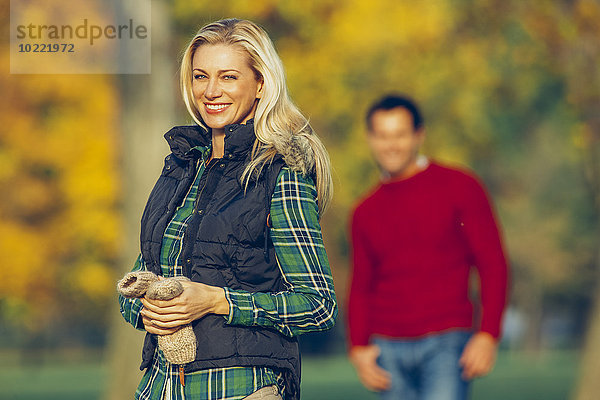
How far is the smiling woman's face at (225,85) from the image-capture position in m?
3.86

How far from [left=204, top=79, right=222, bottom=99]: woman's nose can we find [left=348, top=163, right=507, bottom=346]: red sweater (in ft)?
10.7

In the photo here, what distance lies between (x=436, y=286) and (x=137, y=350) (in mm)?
8090

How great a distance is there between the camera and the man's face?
289 inches

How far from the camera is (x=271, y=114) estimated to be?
151 inches

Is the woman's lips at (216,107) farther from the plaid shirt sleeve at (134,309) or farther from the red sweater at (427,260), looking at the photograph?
the red sweater at (427,260)

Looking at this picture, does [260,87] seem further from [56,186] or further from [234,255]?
[56,186]

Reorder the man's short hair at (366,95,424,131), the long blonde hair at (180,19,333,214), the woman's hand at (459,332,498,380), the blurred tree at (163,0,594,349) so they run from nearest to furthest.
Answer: the long blonde hair at (180,19,333,214)
the woman's hand at (459,332,498,380)
the man's short hair at (366,95,424,131)
the blurred tree at (163,0,594,349)

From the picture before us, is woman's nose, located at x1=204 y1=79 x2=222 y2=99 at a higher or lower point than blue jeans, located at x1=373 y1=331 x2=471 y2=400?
higher

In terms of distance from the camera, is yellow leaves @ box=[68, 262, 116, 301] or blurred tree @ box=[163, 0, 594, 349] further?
yellow leaves @ box=[68, 262, 116, 301]

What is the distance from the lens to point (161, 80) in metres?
14.7

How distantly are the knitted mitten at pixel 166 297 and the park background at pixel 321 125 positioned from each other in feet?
35.1

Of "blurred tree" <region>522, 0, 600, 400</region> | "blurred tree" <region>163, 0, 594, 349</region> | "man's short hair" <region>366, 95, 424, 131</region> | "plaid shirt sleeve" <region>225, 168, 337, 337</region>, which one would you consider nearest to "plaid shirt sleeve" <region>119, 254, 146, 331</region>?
"plaid shirt sleeve" <region>225, 168, 337, 337</region>

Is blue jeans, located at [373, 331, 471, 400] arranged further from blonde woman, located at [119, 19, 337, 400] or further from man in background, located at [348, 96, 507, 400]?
blonde woman, located at [119, 19, 337, 400]

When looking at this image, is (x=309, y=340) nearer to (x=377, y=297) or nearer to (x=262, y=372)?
(x=377, y=297)
